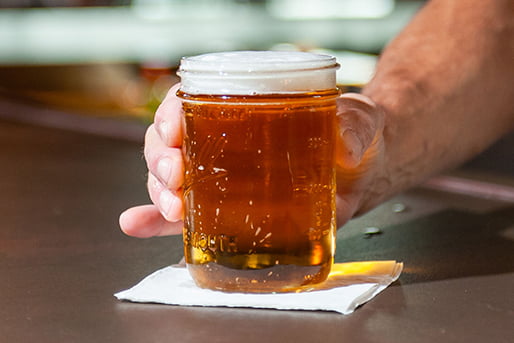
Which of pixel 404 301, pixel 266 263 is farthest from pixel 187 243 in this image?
pixel 404 301

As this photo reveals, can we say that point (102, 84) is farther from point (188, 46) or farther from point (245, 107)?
point (245, 107)

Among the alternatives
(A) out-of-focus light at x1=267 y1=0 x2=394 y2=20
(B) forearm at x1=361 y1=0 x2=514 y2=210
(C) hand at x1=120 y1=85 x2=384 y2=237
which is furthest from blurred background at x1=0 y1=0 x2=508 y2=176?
(C) hand at x1=120 y1=85 x2=384 y2=237

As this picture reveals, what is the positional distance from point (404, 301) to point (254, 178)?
0.56 ft

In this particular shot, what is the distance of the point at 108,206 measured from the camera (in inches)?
48.8

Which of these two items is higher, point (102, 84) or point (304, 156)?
point (304, 156)

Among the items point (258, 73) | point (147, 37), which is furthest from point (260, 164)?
point (147, 37)

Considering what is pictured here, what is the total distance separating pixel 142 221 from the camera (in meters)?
0.92

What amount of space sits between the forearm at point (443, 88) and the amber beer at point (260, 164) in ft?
1.18

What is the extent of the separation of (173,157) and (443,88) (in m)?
0.60

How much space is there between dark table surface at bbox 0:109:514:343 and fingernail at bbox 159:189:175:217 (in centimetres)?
8

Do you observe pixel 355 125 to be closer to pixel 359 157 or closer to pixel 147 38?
pixel 359 157

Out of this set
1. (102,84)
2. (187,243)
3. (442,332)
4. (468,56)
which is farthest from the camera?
(102,84)

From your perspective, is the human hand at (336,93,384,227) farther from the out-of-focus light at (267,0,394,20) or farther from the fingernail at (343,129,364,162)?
the out-of-focus light at (267,0,394,20)

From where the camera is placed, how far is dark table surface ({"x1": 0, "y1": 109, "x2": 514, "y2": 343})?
2.26 feet
